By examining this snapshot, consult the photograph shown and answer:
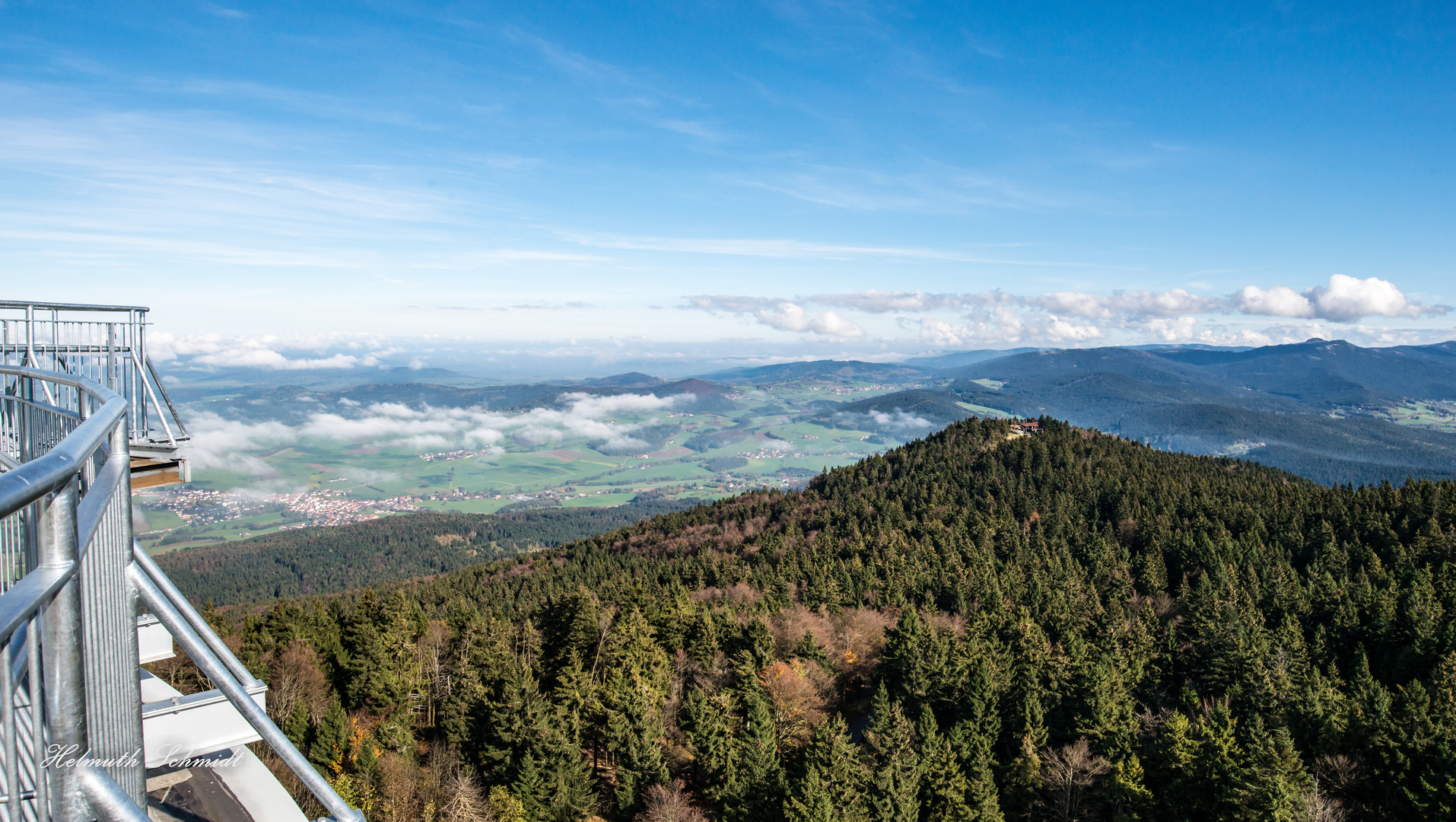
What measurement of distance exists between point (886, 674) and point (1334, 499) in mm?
68171

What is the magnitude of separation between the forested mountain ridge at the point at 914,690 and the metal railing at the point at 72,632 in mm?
25810

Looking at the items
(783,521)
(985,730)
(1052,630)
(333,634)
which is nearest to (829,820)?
(985,730)

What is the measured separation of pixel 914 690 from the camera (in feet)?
128

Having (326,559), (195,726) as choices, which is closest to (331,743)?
(195,726)

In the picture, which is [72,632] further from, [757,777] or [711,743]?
[711,743]

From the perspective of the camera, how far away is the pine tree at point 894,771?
28562 mm

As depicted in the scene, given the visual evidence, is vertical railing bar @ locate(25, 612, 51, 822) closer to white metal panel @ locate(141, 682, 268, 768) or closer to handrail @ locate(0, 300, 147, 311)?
white metal panel @ locate(141, 682, 268, 768)

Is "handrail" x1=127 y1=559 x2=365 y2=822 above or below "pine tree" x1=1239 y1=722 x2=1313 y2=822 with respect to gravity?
above

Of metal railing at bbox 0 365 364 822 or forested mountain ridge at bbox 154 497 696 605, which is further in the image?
forested mountain ridge at bbox 154 497 696 605

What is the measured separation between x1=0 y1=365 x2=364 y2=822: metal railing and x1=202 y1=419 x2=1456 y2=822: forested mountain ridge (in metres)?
25.8

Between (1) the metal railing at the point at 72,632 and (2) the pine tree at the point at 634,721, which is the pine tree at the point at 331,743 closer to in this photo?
(2) the pine tree at the point at 634,721

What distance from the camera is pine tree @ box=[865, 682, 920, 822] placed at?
28562 mm

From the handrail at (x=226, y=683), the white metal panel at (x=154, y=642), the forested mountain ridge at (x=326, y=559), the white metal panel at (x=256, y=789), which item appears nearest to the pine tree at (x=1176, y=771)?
the white metal panel at (x=256, y=789)

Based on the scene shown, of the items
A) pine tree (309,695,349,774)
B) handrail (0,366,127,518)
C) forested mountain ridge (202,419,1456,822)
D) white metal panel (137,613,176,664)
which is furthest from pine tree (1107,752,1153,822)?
handrail (0,366,127,518)
